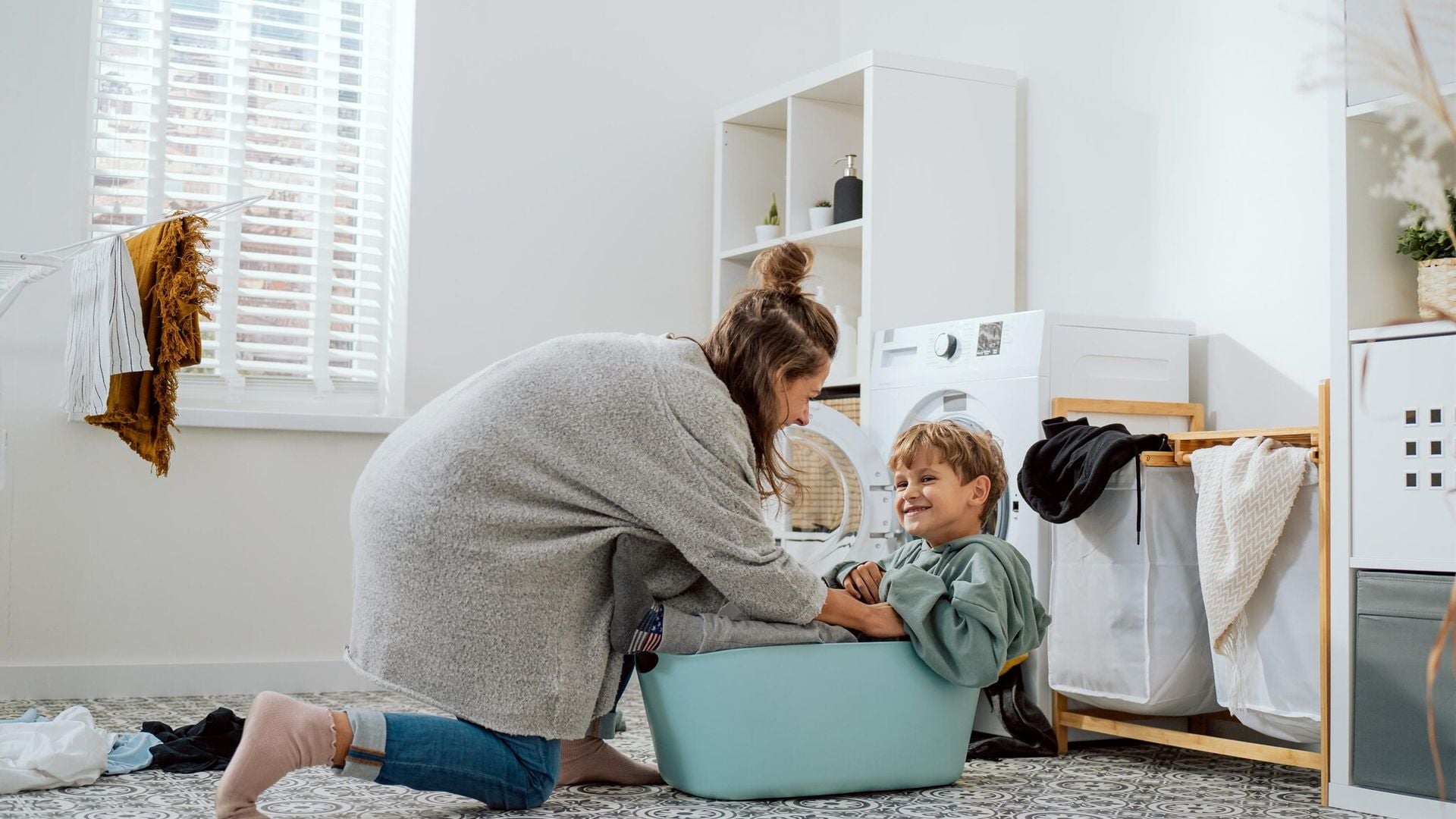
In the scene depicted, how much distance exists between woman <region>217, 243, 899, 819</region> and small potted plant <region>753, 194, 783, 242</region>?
6.31 feet

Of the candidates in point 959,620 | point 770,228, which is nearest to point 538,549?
point 959,620

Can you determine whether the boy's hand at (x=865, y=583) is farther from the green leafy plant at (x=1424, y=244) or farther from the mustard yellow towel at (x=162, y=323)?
the mustard yellow towel at (x=162, y=323)

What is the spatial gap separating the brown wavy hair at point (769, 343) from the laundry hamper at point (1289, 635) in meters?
0.88

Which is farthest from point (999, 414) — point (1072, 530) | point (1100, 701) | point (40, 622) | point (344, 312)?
point (40, 622)

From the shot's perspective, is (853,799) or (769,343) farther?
(853,799)

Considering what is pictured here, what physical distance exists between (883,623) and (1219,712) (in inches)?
40.1

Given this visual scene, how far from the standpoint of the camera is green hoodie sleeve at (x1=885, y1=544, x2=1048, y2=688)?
2.05 m

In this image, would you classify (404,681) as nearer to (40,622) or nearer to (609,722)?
(609,722)

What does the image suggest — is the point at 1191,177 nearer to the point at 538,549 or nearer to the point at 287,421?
the point at 538,549

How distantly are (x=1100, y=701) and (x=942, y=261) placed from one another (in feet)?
4.23

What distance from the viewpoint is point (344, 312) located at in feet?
12.4

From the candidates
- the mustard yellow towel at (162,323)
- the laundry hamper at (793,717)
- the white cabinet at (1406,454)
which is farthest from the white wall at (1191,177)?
the mustard yellow towel at (162,323)

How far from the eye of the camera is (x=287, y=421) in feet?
11.4

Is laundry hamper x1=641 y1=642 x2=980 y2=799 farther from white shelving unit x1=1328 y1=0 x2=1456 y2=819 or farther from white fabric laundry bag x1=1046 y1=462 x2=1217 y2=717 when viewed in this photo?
white shelving unit x1=1328 y1=0 x2=1456 y2=819
